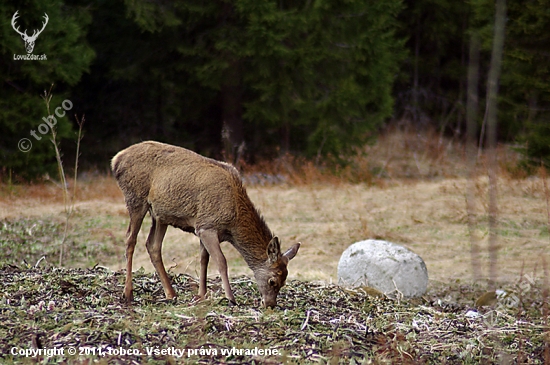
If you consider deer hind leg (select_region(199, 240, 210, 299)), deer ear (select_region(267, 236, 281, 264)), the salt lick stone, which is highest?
deer ear (select_region(267, 236, 281, 264))

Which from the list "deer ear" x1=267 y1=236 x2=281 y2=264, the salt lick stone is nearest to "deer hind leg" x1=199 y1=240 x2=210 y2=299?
"deer ear" x1=267 y1=236 x2=281 y2=264

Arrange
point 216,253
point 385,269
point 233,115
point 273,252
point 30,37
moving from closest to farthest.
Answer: point 216,253
point 273,252
point 385,269
point 30,37
point 233,115

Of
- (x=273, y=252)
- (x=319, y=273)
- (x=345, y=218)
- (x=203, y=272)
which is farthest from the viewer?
(x=345, y=218)

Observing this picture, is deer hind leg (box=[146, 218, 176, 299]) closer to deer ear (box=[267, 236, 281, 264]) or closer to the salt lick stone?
deer ear (box=[267, 236, 281, 264])

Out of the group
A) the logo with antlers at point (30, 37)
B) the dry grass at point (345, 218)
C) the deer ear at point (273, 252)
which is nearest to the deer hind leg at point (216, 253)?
the deer ear at point (273, 252)

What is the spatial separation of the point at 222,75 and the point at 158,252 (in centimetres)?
1374

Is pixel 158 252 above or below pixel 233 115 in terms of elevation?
below

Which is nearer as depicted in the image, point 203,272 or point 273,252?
point 273,252

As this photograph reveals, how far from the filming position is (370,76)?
20.7 metres

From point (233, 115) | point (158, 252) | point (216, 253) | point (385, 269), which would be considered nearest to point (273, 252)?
point (216, 253)

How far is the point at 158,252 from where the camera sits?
625cm

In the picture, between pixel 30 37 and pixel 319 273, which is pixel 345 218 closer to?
pixel 319 273

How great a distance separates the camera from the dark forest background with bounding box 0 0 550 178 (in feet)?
56.3

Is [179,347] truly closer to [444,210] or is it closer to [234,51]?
[444,210]
